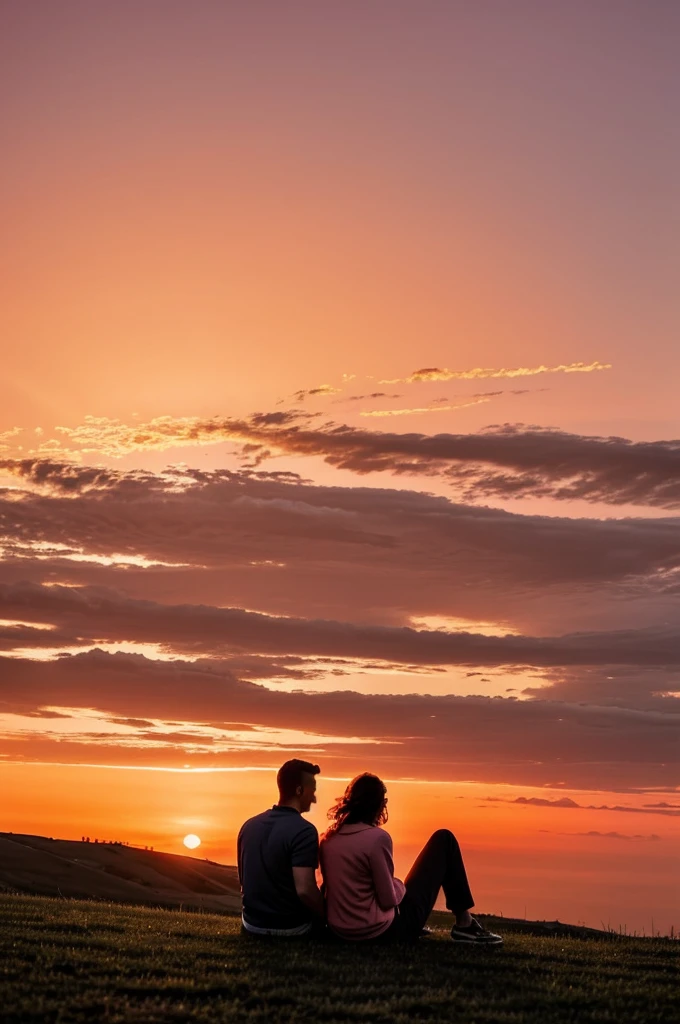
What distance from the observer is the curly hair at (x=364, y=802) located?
14.9 m

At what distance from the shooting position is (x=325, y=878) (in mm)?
Answer: 15164

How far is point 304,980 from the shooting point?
12.3 metres

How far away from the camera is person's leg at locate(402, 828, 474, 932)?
15.5 m

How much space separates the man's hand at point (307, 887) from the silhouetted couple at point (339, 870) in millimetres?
→ 14

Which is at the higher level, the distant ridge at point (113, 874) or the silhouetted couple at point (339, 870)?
the silhouetted couple at point (339, 870)

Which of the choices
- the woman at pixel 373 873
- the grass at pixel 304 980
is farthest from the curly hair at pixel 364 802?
the grass at pixel 304 980

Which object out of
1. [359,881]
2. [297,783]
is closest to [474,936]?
[359,881]

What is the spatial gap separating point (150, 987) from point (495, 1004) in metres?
3.67

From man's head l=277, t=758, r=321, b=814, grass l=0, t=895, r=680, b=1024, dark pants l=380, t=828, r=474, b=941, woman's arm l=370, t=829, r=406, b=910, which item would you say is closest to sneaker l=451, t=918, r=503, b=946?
grass l=0, t=895, r=680, b=1024

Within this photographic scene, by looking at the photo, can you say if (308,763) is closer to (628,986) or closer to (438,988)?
(438,988)

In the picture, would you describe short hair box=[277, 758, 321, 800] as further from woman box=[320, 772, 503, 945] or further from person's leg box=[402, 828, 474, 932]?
person's leg box=[402, 828, 474, 932]

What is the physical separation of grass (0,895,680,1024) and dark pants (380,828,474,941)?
0.34m

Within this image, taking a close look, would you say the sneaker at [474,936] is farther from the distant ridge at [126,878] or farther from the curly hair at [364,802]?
the distant ridge at [126,878]

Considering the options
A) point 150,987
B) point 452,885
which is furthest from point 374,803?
point 150,987
